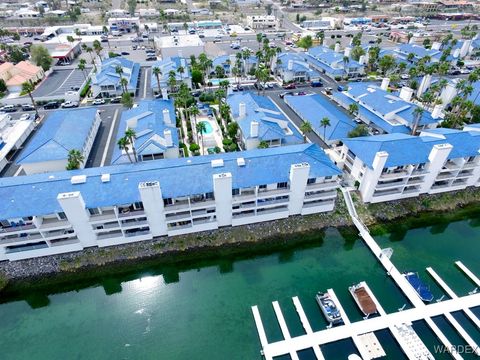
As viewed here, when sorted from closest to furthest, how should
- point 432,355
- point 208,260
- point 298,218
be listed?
point 432,355
point 208,260
point 298,218

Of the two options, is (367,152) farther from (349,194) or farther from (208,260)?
(208,260)

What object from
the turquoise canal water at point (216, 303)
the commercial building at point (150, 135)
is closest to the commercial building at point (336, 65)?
the commercial building at point (150, 135)

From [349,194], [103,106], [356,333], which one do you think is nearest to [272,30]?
[103,106]

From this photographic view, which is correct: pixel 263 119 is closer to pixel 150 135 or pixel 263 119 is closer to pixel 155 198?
pixel 150 135

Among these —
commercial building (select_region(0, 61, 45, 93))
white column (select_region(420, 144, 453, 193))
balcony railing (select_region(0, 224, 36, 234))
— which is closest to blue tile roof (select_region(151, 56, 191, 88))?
commercial building (select_region(0, 61, 45, 93))

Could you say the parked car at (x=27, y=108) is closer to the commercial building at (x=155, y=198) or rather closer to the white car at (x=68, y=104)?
the white car at (x=68, y=104)
